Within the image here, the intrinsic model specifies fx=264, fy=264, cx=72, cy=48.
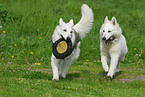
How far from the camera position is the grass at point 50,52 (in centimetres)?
646

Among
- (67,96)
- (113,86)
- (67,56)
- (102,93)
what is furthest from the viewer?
(67,56)

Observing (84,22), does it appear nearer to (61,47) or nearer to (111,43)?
(111,43)

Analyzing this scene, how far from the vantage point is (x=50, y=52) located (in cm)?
1247

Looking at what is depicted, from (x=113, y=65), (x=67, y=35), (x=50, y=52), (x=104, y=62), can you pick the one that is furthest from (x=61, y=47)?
(x=50, y=52)

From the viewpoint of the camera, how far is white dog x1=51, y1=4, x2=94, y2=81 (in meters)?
7.55

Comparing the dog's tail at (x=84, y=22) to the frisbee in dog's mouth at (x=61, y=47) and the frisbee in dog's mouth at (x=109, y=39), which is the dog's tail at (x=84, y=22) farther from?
the frisbee in dog's mouth at (x=61, y=47)

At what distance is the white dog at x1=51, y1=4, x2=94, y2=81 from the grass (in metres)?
0.42

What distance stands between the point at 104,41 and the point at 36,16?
848 centimetres

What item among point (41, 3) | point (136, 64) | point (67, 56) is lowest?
point (136, 64)

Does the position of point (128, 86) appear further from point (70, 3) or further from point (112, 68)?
point (70, 3)

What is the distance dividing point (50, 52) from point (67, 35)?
511cm

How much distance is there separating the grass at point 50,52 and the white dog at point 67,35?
416 millimetres

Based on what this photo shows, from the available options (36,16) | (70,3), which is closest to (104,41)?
(36,16)

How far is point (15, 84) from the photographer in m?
6.44
